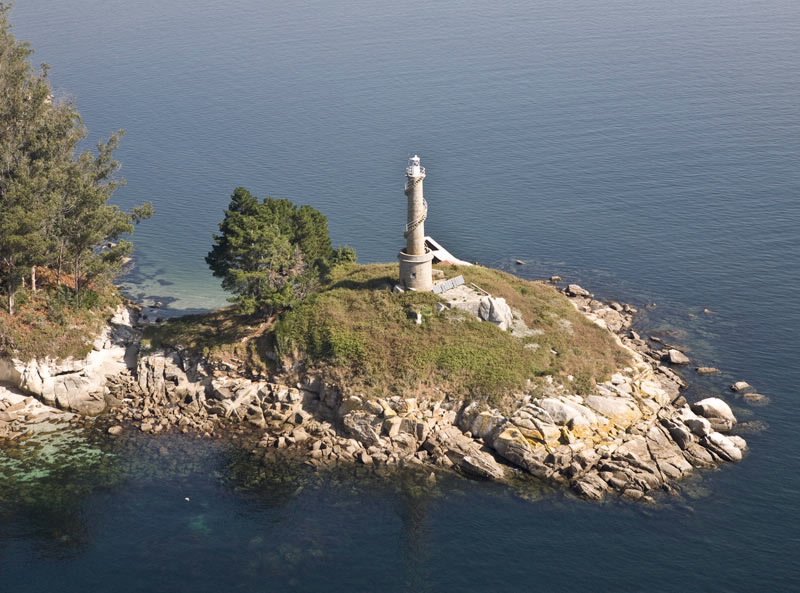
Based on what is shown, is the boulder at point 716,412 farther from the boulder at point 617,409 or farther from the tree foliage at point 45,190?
the tree foliage at point 45,190

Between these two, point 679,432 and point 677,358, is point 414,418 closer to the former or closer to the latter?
point 679,432

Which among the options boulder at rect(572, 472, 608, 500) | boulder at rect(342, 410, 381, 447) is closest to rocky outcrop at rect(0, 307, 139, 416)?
boulder at rect(342, 410, 381, 447)

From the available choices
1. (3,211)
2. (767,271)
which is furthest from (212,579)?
(767,271)

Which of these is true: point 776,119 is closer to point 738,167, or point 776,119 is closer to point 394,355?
point 738,167

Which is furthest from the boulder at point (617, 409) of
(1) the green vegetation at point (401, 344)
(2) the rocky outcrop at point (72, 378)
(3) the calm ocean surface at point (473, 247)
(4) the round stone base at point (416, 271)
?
(2) the rocky outcrop at point (72, 378)

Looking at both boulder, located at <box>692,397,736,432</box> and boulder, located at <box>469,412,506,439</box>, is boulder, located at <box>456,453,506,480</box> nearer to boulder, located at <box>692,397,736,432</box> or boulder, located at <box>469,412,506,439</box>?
boulder, located at <box>469,412,506,439</box>

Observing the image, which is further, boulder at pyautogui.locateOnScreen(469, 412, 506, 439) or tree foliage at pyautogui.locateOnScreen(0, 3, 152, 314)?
tree foliage at pyautogui.locateOnScreen(0, 3, 152, 314)

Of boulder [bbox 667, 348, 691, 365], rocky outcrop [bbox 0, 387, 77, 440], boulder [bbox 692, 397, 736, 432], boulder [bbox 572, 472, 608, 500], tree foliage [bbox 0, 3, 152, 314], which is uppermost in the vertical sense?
tree foliage [bbox 0, 3, 152, 314]

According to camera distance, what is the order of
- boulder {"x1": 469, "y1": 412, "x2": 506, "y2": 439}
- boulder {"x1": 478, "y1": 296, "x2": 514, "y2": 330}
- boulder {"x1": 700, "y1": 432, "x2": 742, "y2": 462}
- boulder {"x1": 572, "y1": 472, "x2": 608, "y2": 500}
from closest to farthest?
boulder {"x1": 572, "y1": 472, "x2": 608, "y2": 500} → boulder {"x1": 700, "y1": 432, "x2": 742, "y2": 462} → boulder {"x1": 469, "y1": 412, "x2": 506, "y2": 439} → boulder {"x1": 478, "y1": 296, "x2": 514, "y2": 330}
